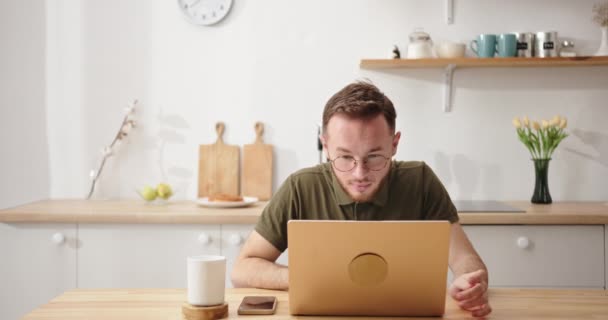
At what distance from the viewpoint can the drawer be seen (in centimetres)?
277

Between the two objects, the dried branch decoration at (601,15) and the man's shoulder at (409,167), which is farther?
the dried branch decoration at (601,15)

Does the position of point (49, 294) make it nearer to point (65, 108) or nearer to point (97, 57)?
point (65, 108)

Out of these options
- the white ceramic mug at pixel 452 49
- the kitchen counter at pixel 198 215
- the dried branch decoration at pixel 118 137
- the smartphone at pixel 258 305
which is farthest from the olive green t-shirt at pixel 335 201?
the dried branch decoration at pixel 118 137

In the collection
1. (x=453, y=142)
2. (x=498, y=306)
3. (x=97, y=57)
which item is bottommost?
(x=498, y=306)

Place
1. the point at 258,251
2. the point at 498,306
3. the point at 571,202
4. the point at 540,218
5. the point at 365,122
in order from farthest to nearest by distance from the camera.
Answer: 1. the point at 571,202
2. the point at 540,218
3. the point at 258,251
4. the point at 365,122
5. the point at 498,306

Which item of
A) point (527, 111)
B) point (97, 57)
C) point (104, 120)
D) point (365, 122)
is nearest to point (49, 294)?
point (104, 120)

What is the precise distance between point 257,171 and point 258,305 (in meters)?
1.87

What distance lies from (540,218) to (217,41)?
1.75 metres

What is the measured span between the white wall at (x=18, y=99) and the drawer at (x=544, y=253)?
217cm

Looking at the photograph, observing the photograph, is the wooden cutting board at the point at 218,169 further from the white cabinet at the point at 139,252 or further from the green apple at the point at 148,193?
the white cabinet at the point at 139,252

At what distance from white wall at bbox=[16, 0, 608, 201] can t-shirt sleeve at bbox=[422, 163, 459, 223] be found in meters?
1.27

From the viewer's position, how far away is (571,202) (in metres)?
3.24

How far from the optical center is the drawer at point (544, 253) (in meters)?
2.77

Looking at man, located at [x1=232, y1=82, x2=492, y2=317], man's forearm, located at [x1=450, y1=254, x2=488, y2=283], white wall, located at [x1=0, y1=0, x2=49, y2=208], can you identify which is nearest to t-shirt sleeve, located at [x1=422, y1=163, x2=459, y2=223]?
man, located at [x1=232, y1=82, x2=492, y2=317]
